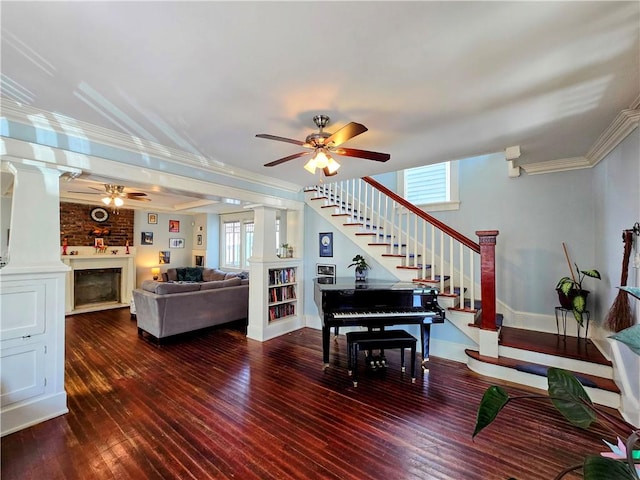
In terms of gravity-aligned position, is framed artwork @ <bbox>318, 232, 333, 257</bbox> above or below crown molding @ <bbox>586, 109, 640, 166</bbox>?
below

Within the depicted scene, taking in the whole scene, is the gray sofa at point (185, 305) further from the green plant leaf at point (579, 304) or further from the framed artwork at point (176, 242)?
the green plant leaf at point (579, 304)

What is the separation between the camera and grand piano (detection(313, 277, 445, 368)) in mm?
3189

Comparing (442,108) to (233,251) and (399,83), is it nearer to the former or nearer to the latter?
(399,83)

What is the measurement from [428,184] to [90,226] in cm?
712

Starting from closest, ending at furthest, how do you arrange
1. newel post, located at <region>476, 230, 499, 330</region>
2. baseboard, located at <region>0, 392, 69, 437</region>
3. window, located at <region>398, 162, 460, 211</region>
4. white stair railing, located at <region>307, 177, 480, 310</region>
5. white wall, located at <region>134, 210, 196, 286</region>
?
1. baseboard, located at <region>0, 392, 69, 437</region>
2. newel post, located at <region>476, 230, 499, 330</region>
3. white stair railing, located at <region>307, 177, 480, 310</region>
4. window, located at <region>398, 162, 460, 211</region>
5. white wall, located at <region>134, 210, 196, 286</region>

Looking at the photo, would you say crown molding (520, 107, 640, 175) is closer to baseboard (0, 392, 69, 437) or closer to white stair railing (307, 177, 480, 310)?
white stair railing (307, 177, 480, 310)

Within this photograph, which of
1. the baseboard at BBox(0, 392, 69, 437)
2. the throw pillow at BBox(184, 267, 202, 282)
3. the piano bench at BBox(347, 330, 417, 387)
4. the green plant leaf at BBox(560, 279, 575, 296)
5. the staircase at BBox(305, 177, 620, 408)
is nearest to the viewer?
the baseboard at BBox(0, 392, 69, 437)

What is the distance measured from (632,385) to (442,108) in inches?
106

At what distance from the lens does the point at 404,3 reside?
129cm

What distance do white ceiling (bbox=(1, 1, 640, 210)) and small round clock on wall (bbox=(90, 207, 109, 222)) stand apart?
5.03 m

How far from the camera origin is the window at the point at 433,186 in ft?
14.9

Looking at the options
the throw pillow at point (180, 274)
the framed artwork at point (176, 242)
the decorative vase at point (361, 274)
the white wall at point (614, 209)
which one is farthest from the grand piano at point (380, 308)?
the framed artwork at point (176, 242)

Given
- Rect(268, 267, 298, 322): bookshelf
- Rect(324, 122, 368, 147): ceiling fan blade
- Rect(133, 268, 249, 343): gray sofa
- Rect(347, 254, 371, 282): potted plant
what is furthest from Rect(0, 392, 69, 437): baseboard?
Rect(347, 254, 371, 282): potted plant

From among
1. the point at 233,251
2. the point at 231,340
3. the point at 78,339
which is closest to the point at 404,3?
the point at 231,340
